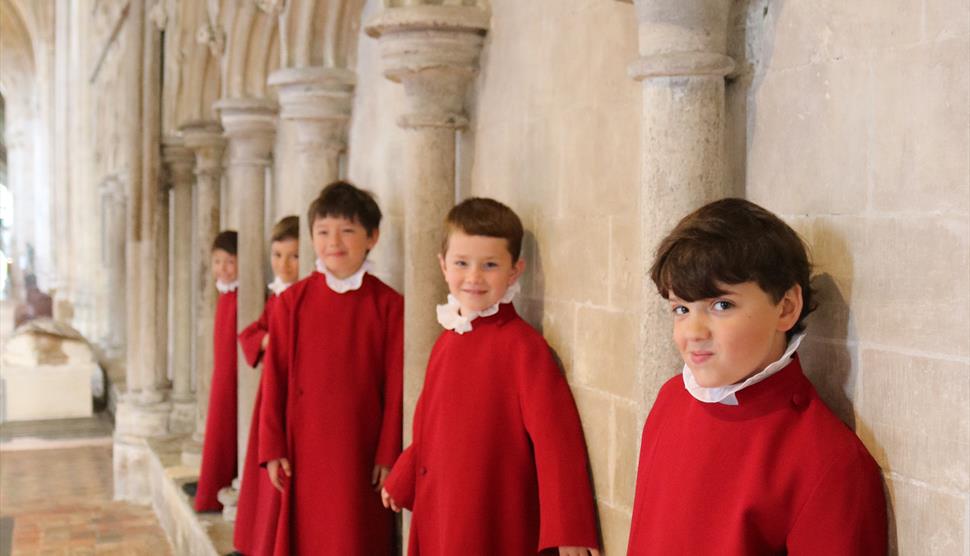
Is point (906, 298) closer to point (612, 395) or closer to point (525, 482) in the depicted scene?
point (612, 395)

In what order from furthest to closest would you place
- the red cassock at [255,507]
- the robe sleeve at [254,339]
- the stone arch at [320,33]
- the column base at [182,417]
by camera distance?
the column base at [182,417], the robe sleeve at [254,339], the stone arch at [320,33], the red cassock at [255,507]

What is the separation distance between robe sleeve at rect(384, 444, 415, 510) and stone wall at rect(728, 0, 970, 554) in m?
1.43

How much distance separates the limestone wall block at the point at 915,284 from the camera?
1.50 m

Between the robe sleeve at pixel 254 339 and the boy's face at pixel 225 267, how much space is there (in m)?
0.90

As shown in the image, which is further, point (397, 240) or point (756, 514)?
point (397, 240)

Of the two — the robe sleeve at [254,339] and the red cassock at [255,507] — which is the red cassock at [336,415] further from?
the robe sleeve at [254,339]

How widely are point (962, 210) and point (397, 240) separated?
2734 mm

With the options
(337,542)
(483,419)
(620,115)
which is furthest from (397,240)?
(620,115)

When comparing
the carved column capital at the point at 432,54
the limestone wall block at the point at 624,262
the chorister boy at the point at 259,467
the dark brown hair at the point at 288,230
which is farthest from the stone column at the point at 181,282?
the limestone wall block at the point at 624,262

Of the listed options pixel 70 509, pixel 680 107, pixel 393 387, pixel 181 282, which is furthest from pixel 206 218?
pixel 680 107

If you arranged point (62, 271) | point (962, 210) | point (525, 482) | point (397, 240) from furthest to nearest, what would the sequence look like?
point (62, 271) < point (397, 240) < point (525, 482) < point (962, 210)

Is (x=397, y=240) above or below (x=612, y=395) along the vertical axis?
above

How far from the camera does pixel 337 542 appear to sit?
11.7ft

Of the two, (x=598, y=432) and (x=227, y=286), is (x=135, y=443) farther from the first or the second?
(x=598, y=432)
